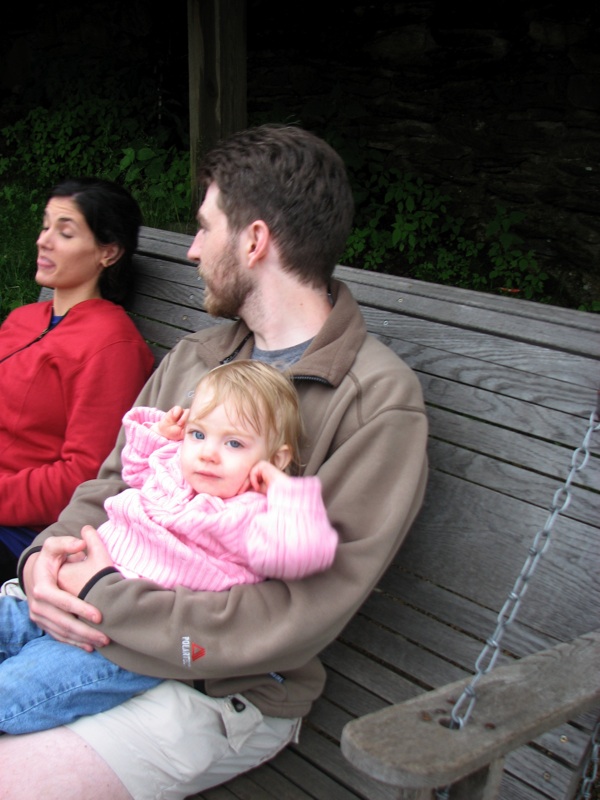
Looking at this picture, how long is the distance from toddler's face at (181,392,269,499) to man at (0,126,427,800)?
152 mm

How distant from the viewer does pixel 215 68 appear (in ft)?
16.3

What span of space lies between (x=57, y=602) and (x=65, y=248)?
128 cm

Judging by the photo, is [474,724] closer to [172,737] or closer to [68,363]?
[172,737]

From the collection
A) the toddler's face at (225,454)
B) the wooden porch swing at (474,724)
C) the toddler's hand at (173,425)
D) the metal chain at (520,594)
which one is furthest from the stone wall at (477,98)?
the wooden porch swing at (474,724)

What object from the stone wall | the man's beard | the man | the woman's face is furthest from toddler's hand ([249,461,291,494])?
Answer: the stone wall

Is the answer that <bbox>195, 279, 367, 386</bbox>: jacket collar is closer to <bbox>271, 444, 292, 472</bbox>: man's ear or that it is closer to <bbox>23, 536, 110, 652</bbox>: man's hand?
<bbox>271, 444, 292, 472</bbox>: man's ear

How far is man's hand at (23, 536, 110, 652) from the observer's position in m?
1.76

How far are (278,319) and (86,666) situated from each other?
0.88 m

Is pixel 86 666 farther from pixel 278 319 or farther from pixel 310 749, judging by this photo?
pixel 278 319

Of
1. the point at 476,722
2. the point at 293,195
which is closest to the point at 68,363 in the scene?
the point at 293,195

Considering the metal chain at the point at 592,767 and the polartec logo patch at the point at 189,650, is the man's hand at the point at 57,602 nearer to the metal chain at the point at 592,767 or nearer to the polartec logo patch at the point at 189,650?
the polartec logo patch at the point at 189,650

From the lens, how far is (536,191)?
5.97m

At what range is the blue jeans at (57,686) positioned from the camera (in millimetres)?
1690

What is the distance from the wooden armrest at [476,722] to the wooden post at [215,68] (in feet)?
13.7
